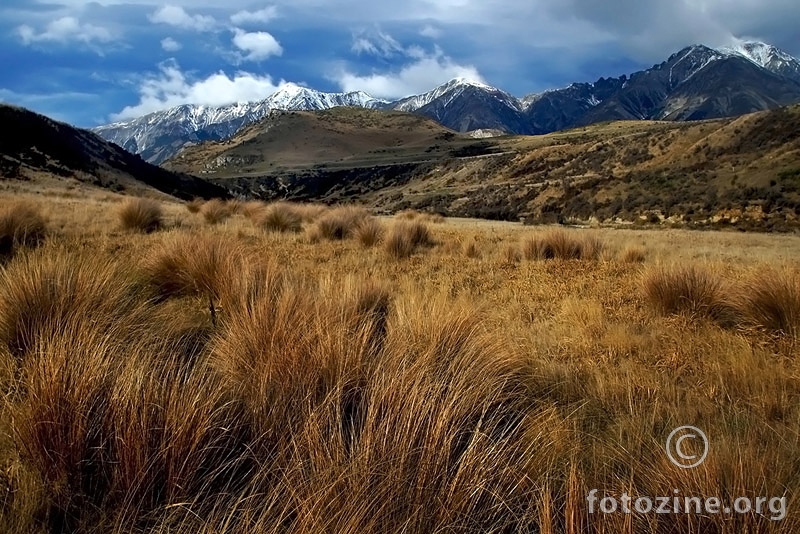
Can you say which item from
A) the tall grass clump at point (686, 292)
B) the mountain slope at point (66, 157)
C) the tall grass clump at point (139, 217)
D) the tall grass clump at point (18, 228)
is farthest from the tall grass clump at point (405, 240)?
the mountain slope at point (66, 157)

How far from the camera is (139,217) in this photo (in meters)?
10.6

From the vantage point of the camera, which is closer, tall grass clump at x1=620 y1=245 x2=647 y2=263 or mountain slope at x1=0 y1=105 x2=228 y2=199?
tall grass clump at x1=620 y1=245 x2=647 y2=263

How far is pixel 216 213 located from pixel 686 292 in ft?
42.4

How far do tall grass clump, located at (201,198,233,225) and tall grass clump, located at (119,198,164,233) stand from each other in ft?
5.68

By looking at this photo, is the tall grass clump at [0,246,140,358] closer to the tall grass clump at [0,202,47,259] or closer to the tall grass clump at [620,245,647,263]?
the tall grass clump at [0,202,47,259]

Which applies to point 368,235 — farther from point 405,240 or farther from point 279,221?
point 279,221

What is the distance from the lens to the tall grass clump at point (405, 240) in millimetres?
8638

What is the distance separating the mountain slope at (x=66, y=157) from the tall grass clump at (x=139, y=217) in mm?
19337

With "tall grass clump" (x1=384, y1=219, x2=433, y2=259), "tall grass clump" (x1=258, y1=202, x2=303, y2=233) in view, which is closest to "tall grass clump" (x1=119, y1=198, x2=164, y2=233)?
"tall grass clump" (x1=258, y1=202, x2=303, y2=233)

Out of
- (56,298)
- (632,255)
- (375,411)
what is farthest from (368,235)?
(375,411)

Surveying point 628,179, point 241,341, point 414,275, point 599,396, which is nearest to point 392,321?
point 241,341

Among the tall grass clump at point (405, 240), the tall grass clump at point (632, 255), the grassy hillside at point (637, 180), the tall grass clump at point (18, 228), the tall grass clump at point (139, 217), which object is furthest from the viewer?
the grassy hillside at point (637, 180)

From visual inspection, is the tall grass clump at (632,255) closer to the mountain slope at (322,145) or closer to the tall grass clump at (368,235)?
the tall grass clump at (368,235)

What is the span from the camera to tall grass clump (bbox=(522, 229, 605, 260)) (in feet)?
30.1
